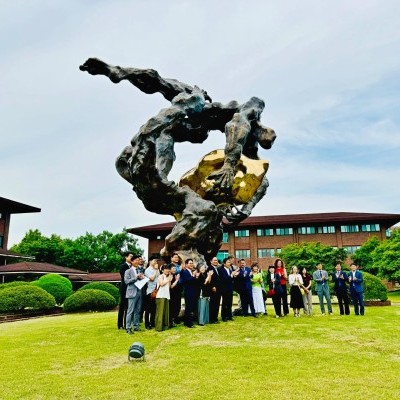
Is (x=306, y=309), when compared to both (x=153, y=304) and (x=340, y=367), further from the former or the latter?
(x=340, y=367)

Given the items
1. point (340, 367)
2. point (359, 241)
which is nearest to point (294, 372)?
point (340, 367)

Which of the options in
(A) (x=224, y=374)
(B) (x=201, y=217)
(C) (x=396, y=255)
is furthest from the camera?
(C) (x=396, y=255)

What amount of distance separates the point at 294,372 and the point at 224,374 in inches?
37.2

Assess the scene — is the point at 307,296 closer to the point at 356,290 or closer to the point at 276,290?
the point at 276,290

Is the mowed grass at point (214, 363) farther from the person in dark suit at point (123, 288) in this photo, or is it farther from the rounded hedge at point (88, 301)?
the rounded hedge at point (88, 301)

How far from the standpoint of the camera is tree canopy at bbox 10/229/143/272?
47.9 m

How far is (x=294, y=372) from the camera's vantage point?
5715 millimetres

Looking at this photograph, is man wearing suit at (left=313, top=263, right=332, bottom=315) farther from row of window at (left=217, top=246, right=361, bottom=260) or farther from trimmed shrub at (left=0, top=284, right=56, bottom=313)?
row of window at (left=217, top=246, right=361, bottom=260)

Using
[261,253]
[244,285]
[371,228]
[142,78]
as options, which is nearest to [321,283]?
[244,285]

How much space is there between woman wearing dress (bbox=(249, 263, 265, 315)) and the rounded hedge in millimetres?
9000

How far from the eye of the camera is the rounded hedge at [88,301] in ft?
59.3

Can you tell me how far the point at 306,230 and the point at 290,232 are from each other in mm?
1610

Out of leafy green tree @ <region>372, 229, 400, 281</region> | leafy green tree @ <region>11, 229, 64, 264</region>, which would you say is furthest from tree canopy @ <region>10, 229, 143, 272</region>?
leafy green tree @ <region>372, 229, 400, 281</region>

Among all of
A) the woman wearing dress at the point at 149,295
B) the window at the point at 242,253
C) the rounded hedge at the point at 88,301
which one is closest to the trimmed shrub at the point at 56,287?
the rounded hedge at the point at 88,301
